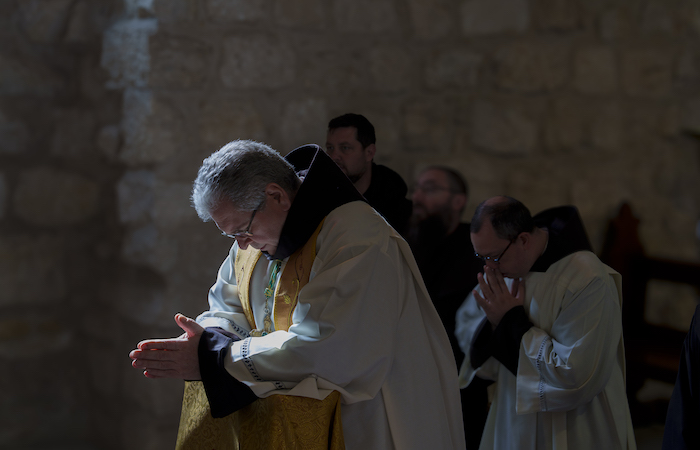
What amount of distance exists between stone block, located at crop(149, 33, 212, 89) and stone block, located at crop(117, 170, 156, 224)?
1.64 ft

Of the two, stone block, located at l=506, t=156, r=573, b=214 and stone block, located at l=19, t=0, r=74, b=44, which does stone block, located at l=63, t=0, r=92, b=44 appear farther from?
stone block, located at l=506, t=156, r=573, b=214

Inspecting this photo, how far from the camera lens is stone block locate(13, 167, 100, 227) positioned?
3871 mm

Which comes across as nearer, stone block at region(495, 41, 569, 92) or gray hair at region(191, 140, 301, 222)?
gray hair at region(191, 140, 301, 222)

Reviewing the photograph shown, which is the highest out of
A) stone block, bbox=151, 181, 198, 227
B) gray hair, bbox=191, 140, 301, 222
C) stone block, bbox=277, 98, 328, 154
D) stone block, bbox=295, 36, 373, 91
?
stone block, bbox=295, 36, 373, 91

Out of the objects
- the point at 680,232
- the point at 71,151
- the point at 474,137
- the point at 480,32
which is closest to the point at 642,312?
the point at 680,232

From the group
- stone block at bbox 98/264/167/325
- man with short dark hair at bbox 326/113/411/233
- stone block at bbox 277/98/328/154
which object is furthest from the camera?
stone block at bbox 277/98/328/154

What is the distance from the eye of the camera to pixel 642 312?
4484mm

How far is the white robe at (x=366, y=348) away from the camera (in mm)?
2033

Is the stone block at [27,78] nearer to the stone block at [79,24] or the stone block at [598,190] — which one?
the stone block at [79,24]

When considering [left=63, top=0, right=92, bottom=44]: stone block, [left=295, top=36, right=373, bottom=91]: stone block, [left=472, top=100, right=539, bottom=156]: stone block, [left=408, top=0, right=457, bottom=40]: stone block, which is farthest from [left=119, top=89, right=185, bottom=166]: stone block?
[left=472, top=100, right=539, bottom=156]: stone block

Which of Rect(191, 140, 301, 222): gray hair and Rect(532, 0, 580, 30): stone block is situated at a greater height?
Rect(532, 0, 580, 30): stone block

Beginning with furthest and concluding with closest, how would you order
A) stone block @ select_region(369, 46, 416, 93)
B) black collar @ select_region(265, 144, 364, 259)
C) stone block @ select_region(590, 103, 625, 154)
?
stone block @ select_region(590, 103, 625, 154), stone block @ select_region(369, 46, 416, 93), black collar @ select_region(265, 144, 364, 259)

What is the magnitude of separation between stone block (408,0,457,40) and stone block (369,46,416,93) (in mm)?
182

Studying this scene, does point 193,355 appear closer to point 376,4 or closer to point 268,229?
point 268,229
